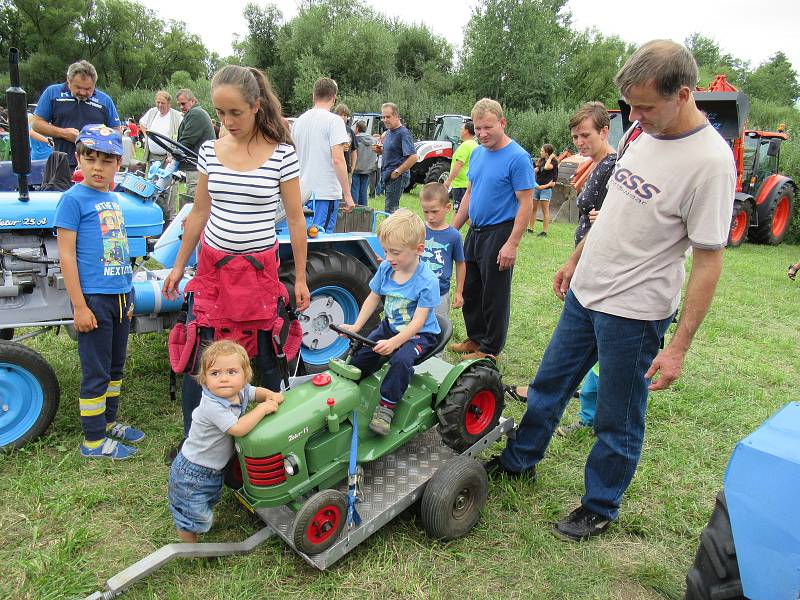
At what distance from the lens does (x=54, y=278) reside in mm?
3168

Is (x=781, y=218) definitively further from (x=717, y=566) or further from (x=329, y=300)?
(x=717, y=566)

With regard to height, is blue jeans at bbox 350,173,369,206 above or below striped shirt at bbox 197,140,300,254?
below

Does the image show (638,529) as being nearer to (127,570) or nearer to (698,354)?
(127,570)

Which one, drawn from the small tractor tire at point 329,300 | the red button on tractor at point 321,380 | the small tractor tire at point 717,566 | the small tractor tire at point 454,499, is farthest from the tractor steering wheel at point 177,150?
the small tractor tire at point 717,566

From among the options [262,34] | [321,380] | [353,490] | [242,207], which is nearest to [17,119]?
[242,207]

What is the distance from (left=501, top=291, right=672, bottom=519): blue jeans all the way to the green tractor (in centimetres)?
24

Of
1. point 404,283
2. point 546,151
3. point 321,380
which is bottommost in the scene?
point 321,380

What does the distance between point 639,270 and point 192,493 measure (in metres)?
1.90

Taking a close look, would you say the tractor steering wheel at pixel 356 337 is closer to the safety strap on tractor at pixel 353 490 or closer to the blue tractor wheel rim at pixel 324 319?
the safety strap on tractor at pixel 353 490

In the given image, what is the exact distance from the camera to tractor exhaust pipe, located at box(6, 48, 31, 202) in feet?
9.10

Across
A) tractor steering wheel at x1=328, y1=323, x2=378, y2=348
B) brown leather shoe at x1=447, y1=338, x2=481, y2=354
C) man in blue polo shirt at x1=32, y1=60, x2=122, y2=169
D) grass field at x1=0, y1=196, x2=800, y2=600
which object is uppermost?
man in blue polo shirt at x1=32, y1=60, x2=122, y2=169

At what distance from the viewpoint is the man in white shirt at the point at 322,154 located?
484 centimetres

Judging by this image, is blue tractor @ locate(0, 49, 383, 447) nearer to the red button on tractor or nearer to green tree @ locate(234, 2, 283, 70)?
the red button on tractor

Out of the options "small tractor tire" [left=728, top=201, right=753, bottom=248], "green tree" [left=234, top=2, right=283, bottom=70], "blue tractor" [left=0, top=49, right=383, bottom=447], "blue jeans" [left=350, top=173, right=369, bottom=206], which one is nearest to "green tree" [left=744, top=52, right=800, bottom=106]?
"green tree" [left=234, top=2, right=283, bottom=70]
